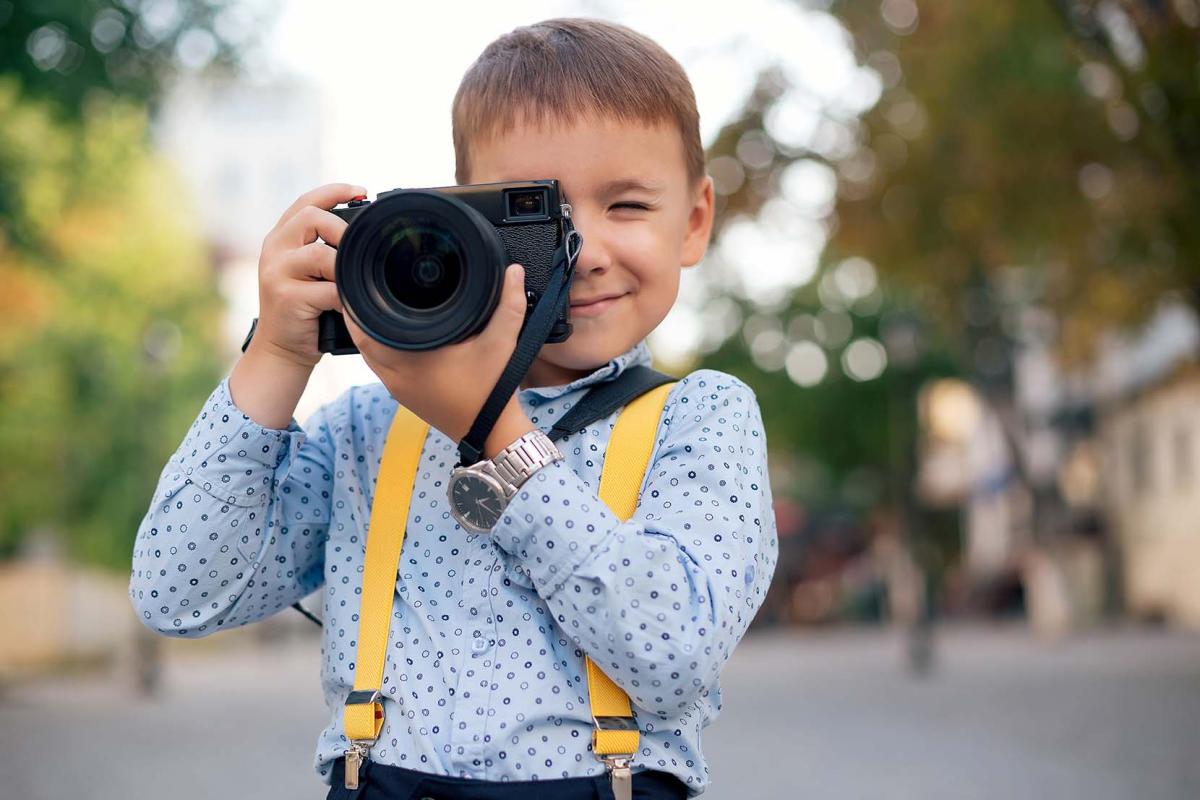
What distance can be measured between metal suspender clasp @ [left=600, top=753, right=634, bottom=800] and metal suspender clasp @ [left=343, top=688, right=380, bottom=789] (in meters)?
0.27

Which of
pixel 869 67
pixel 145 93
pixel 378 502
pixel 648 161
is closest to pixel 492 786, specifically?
pixel 378 502

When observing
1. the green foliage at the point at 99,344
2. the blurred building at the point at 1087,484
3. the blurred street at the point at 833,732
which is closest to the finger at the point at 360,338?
the blurred street at the point at 833,732

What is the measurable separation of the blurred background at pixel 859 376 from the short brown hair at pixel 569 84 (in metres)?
0.43

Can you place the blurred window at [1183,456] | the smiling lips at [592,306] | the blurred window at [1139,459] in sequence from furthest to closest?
the blurred window at [1139,459] → the blurred window at [1183,456] → the smiling lips at [592,306]

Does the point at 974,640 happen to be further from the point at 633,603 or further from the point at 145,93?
the point at 633,603

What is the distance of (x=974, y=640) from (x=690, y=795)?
918 inches

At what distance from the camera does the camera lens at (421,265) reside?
156 cm

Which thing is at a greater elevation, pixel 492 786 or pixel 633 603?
pixel 633 603

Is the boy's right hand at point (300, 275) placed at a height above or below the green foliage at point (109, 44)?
below

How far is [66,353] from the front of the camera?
22.9 m

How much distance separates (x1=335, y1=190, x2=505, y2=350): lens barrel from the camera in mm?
1535

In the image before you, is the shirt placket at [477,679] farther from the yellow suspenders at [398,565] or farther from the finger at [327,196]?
the finger at [327,196]

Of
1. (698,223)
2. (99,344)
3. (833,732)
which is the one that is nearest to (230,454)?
(698,223)

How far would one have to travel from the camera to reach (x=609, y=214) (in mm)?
1845
